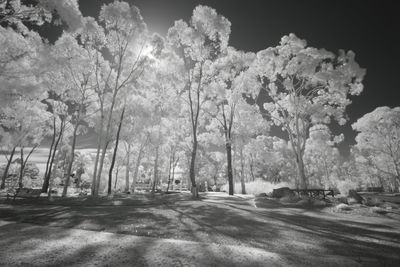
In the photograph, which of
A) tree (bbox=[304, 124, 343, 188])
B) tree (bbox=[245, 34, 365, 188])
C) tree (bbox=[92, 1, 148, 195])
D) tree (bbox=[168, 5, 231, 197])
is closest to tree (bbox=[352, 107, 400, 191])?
tree (bbox=[304, 124, 343, 188])

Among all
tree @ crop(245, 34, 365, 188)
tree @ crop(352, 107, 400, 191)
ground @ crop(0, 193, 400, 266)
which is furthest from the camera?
tree @ crop(352, 107, 400, 191)

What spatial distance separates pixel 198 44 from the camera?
1659cm

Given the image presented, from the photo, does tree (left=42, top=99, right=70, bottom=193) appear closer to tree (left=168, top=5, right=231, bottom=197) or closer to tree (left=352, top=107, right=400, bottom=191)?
tree (left=168, top=5, right=231, bottom=197)

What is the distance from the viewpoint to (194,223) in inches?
247

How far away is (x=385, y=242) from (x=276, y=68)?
1451cm

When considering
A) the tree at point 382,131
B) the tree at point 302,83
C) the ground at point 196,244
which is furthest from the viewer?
the tree at point 382,131

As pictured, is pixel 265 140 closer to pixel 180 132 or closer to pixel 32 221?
pixel 180 132

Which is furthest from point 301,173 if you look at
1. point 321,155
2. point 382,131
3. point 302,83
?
point 321,155

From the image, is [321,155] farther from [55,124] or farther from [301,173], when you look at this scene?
[55,124]

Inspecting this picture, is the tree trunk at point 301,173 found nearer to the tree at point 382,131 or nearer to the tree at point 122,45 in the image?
the tree at point 122,45

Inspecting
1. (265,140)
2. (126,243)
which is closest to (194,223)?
(126,243)

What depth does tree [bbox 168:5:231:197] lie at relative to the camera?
51.4 ft

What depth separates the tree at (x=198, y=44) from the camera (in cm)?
1568

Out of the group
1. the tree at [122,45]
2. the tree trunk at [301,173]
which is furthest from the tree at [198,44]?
the tree trunk at [301,173]
